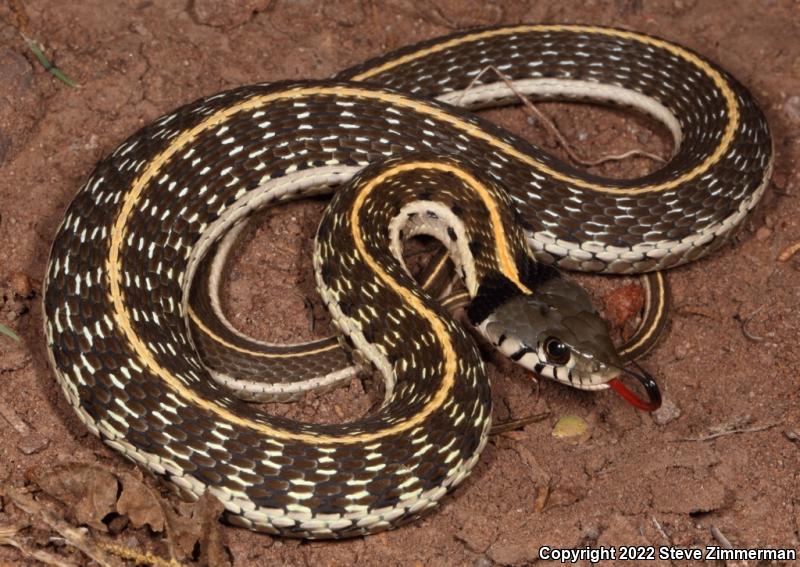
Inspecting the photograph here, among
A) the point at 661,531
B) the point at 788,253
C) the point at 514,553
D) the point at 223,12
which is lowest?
the point at 514,553

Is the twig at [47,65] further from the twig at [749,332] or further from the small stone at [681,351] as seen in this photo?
the twig at [749,332]

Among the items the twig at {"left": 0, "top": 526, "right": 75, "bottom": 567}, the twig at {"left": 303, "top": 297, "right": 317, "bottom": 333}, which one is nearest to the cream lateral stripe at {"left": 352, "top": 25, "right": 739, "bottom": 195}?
the twig at {"left": 303, "top": 297, "right": 317, "bottom": 333}

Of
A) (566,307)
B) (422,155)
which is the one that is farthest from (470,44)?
(566,307)

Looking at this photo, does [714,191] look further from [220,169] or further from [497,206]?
[220,169]

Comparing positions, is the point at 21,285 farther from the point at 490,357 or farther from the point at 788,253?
the point at 788,253

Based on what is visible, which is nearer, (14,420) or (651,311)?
(14,420)

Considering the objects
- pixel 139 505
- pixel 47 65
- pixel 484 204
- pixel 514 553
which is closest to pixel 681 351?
pixel 484 204

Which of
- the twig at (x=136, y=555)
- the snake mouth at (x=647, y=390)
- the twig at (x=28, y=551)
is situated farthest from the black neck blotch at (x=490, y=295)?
the twig at (x=28, y=551)
